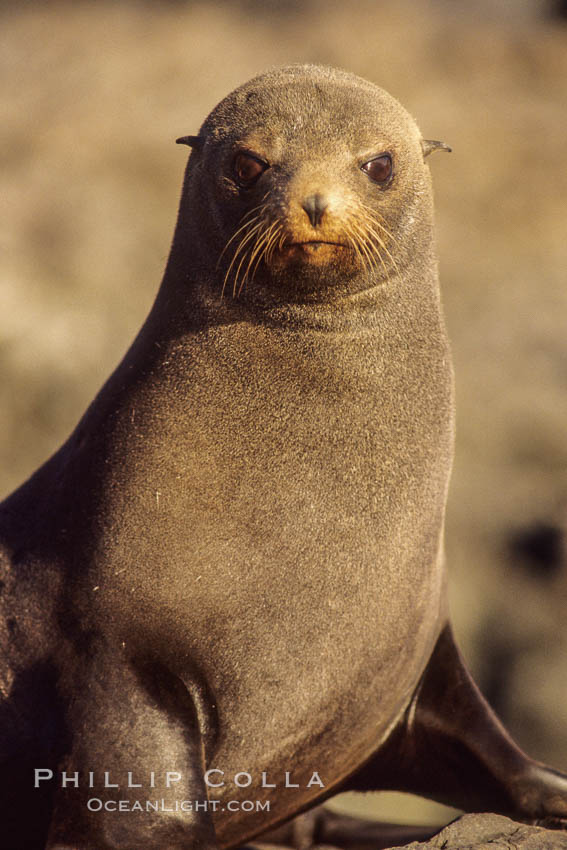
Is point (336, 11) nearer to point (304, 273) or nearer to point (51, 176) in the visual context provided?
point (51, 176)

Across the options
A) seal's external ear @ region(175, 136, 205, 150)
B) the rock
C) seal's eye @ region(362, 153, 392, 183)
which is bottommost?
the rock

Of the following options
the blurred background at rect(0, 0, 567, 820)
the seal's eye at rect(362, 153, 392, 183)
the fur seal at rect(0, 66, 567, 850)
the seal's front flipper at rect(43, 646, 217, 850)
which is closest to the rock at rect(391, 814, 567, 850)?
the fur seal at rect(0, 66, 567, 850)

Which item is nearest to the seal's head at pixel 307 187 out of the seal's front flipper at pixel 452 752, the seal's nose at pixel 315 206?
the seal's nose at pixel 315 206

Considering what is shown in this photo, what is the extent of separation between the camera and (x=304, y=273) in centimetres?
291

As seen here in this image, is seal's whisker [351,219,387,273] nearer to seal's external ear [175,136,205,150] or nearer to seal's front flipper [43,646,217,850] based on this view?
seal's external ear [175,136,205,150]

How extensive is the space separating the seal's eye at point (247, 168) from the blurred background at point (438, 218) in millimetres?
4340

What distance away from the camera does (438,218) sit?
1075 centimetres

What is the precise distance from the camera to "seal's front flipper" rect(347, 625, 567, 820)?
3635 millimetres

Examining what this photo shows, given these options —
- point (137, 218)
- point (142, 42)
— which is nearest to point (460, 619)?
point (137, 218)

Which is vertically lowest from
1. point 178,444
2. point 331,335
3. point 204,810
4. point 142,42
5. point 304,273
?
point 204,810

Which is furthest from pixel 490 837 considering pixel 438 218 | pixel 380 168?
pixel 438 218

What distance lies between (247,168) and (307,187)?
1.01 ft

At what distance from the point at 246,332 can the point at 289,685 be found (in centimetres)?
107

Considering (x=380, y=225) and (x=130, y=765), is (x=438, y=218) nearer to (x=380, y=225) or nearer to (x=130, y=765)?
(x=380, y=225)
